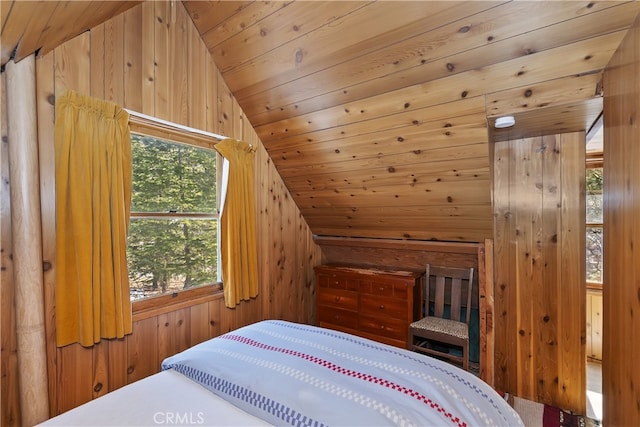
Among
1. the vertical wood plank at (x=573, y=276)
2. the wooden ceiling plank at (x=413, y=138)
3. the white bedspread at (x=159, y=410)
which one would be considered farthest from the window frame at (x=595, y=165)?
the white bedspread at (x=159, y=410)

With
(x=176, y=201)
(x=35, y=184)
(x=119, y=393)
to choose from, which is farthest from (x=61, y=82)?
(x=119, y=393)

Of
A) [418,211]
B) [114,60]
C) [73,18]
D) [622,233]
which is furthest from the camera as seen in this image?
[418,211]

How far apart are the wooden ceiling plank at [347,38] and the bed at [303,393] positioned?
5.17 ft

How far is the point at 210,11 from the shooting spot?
2025mm

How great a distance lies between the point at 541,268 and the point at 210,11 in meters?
2.96

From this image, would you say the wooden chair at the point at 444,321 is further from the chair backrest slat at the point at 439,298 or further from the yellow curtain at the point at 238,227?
the yellow curtain at the point at 238,227

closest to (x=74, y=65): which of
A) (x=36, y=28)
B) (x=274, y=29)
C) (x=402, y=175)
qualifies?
(x=36, y=28)

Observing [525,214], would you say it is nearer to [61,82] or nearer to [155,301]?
[155,301]

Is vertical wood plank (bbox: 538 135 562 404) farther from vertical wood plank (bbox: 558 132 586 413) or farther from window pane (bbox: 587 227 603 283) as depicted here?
window pane (bbox: 587 227 603 283)

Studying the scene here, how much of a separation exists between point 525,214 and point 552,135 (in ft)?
1.96

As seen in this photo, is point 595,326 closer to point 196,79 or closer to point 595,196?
point 595,196

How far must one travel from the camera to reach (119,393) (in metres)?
1.26

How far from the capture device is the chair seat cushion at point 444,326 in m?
2.48

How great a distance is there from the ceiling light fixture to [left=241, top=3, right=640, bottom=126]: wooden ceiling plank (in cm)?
39
